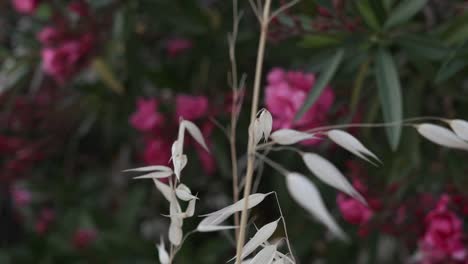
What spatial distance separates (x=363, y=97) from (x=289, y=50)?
0.14 meters

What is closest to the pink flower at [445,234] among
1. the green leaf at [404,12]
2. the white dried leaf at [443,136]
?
the green leaf at [404,12]

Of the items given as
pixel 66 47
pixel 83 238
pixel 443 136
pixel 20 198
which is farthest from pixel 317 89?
pixel 20 198

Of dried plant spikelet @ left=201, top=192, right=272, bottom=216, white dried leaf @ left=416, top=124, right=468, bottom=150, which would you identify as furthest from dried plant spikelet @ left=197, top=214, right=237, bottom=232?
white dried leaf @ left=416, top=124, right=468, bottom=150

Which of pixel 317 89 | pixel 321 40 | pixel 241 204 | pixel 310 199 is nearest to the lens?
pixel 310 199

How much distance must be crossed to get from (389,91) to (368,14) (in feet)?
0.35

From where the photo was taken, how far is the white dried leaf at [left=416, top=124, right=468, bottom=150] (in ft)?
1.83

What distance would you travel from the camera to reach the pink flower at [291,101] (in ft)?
3.05

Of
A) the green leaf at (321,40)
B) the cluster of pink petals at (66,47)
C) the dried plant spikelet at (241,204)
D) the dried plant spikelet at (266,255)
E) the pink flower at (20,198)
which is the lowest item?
the pink flower at (20,198)

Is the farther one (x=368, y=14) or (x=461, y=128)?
(x=368, y=14)

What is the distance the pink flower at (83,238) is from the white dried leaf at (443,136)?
1.25 m

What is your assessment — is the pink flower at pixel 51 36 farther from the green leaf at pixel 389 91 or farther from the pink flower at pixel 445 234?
the pink flower at pixel 445 234

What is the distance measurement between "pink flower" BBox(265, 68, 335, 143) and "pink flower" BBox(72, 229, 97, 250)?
0.86 meters

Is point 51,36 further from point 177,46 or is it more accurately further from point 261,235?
point 261,235

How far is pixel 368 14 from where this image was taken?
93cm
